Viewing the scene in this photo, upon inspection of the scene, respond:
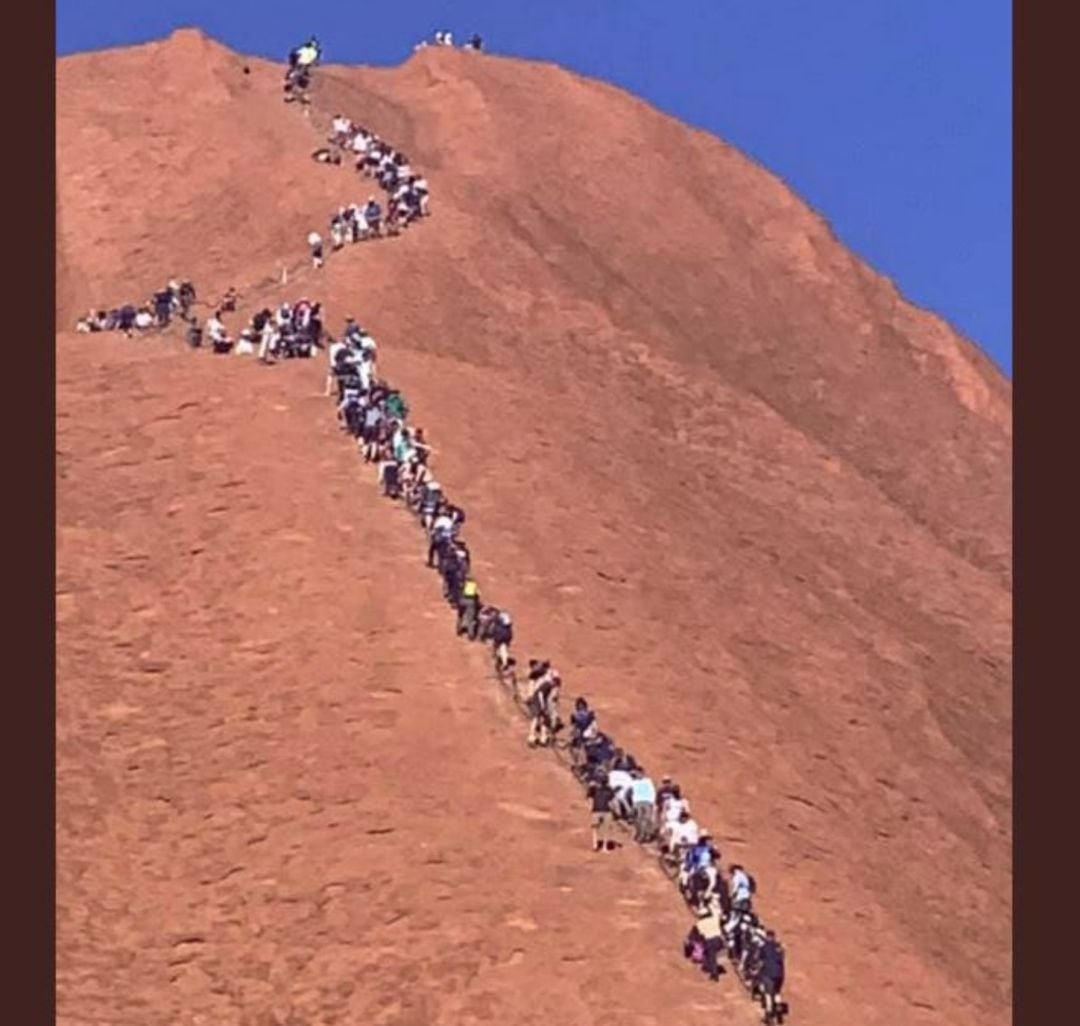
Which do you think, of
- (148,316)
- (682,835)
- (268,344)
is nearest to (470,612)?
(682,835)

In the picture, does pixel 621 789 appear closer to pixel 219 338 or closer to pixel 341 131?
pixel 219 338

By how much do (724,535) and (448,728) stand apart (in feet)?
58.2

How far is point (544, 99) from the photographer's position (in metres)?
93.7

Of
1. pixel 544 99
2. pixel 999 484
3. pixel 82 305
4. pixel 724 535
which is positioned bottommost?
pixel 724 535

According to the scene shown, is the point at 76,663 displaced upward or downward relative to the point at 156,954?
upward

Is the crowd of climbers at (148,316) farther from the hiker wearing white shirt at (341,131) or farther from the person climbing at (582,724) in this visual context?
the person climbing at (582,724)

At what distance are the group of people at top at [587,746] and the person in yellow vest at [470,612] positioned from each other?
0.05 ft

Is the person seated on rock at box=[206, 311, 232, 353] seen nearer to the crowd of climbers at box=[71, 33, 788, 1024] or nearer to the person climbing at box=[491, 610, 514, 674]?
the crowd of climbers at box=[71, 33, 788, 1024]

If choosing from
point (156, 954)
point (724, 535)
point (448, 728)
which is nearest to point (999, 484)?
point (724, 535)

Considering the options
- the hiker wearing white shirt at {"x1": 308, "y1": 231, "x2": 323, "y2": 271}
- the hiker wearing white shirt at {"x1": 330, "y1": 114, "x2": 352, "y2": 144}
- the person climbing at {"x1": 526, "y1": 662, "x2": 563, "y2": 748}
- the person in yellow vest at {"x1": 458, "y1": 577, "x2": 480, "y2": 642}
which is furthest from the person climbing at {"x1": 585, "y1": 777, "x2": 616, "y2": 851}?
the hiker wearing white shirt at {"x1": 330, "y1": 114, "x2": 352, "y2": 144}

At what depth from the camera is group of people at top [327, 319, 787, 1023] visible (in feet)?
87.4

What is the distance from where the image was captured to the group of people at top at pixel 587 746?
26.6 meters

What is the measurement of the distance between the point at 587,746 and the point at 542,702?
1434 mm

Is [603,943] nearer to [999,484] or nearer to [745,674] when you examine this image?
[745,674]
